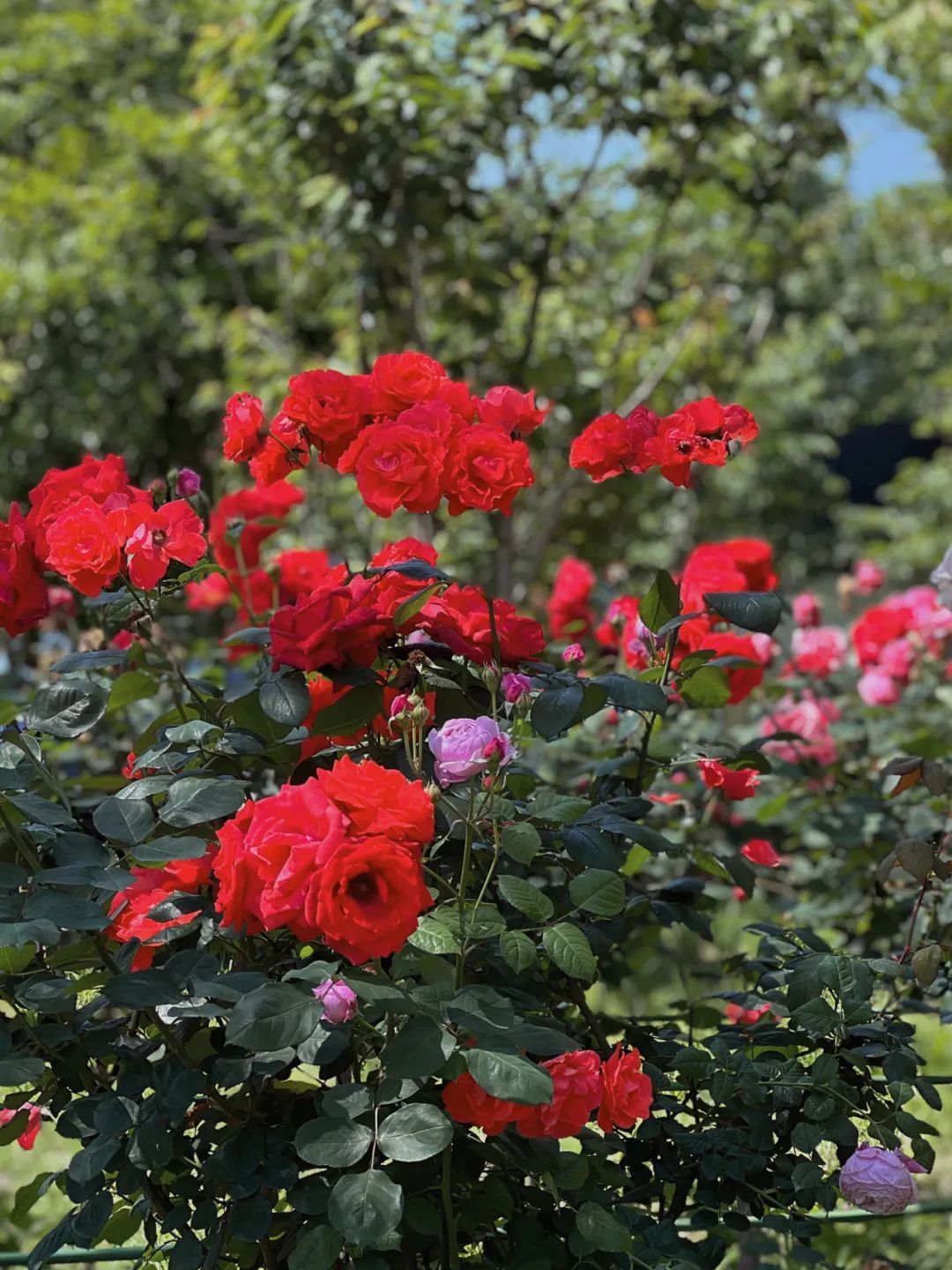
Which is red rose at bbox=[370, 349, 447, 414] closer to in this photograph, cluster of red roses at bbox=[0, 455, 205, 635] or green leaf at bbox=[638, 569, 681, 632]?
cluster of red roses at bbox=[0, 455, 205, 635]

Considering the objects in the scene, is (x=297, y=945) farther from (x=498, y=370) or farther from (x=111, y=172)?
(x=111, y=172)

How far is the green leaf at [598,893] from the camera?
113 cm

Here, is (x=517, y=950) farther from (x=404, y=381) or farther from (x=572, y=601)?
(x=572, y=601)

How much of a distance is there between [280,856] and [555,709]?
1.06 feet

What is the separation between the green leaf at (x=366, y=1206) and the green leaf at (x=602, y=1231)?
7.0 inches

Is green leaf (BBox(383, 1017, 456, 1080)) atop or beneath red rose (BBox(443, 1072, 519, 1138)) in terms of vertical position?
atop

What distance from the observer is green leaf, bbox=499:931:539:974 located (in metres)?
1.04

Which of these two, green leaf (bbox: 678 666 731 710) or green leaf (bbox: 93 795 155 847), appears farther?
green leaf (bbox: 678 666 731 710)

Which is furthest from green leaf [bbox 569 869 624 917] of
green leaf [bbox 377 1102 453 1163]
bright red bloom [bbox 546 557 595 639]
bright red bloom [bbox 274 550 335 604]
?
bright red bloom [bbox 546 557 595 639]

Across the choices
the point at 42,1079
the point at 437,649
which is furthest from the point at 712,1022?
the point at 42,1079

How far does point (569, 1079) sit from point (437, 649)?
1.26ft

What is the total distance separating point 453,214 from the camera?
3.77 metres

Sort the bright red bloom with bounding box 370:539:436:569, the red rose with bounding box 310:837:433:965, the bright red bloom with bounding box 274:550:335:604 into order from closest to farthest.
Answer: the red rose with bounding box 310:837:433:965 < the bright red bloom with bounding box 370:539:436:569 < the bright red bloom with bounding box 274:550:335:604

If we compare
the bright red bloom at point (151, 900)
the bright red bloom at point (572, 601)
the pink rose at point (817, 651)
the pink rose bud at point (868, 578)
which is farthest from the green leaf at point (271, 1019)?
the pink rose bud at point (868, 578)
